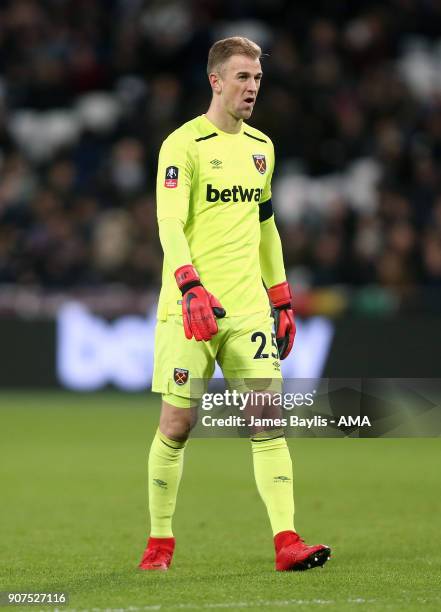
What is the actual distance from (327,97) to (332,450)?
629cm

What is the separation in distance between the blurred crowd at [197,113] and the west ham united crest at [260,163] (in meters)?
8.14

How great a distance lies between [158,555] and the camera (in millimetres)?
6055

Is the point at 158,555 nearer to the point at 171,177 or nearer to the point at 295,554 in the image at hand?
the point at 295,554

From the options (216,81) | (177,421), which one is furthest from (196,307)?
(216,81)

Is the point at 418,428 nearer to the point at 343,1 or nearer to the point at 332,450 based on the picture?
the point at 332,450

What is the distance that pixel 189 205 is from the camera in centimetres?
608

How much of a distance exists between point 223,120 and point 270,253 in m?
0.66

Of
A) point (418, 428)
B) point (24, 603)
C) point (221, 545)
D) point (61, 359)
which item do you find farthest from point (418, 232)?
point (24, 603)

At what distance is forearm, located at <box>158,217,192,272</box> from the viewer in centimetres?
580

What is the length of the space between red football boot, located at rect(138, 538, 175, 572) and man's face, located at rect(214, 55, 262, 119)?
1896 mm

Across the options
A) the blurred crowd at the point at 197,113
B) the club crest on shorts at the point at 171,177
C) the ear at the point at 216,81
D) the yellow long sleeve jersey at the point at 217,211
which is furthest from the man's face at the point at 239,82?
the blurred crowd at the point at 197,113

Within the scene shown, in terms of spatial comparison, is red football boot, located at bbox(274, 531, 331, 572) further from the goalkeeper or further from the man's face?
the man's face

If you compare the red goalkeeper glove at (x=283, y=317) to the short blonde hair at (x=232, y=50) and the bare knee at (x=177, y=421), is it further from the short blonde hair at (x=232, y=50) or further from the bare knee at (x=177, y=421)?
the short blonde hair at (x=232, y=50)

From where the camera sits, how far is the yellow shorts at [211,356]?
5898mm
